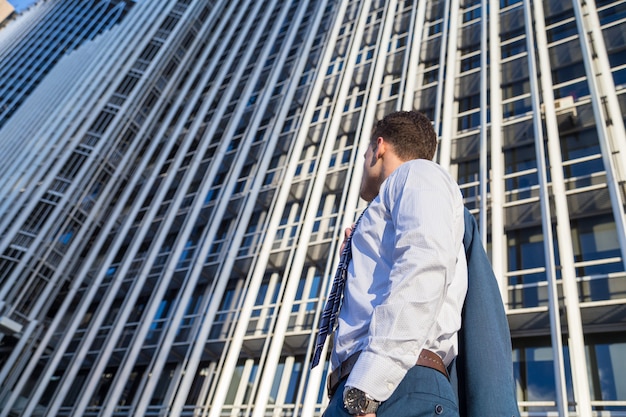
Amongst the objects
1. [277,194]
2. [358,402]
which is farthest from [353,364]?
[277,194]

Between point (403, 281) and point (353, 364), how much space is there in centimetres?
43

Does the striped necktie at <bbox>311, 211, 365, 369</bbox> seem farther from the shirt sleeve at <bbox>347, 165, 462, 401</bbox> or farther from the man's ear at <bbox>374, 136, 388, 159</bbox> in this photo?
the man's ear at <bbox>374, 136, 388, 159</bbox>

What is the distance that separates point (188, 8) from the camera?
3077cm

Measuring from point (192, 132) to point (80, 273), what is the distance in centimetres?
770

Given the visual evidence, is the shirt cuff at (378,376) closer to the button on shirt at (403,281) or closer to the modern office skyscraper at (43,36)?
the button on shirt at (403,281)

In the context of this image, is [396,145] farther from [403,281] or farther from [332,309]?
[403,281]

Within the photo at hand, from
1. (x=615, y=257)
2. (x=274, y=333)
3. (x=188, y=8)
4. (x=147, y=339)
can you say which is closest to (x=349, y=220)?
(x=274, y=333)

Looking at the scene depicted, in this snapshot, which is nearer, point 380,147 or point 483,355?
point 483,355

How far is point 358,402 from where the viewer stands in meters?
1.83

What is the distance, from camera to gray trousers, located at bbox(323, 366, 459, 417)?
1875mm

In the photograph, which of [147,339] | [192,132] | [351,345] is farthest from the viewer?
[192,132]

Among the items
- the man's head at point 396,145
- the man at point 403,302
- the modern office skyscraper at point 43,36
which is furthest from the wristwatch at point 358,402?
the modern office skyscraper at point 43,36

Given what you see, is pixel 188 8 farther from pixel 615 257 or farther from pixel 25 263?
pixel 615 257

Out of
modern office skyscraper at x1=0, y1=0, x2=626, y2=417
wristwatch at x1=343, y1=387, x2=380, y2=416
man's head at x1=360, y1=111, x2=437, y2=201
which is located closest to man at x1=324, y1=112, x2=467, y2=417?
wristwatch at x1=343, y1=387, x2=380, y2=416
